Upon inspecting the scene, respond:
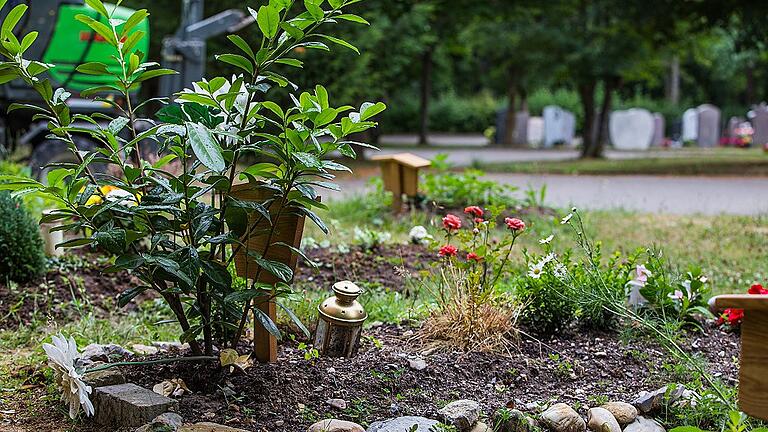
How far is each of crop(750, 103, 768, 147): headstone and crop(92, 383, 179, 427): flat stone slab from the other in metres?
27.4

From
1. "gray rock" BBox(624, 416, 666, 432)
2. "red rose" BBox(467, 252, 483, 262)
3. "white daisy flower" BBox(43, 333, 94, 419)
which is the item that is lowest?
"gray rock" BBox(624, 416, 666, 432)

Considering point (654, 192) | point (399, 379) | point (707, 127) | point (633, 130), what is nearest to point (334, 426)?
point (399, 379)

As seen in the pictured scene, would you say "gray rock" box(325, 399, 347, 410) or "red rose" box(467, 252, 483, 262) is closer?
"gray rock" box(325, 399, 347, 410)

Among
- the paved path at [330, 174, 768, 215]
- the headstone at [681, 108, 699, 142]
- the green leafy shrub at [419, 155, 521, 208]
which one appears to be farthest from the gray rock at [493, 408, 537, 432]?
the headstone at [681, 108, 699, 142]

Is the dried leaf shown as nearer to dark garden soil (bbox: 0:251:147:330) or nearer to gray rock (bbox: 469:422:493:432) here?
gray rock (bbox: 469:422:493:432)

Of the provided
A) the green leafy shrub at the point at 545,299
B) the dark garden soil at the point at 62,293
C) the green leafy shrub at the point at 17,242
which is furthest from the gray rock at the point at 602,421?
the green leafy shrub at the point at 17,242

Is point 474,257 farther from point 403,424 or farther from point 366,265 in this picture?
point 366,265

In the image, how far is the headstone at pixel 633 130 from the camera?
28297 mm

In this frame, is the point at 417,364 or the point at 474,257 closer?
the point at 417,364

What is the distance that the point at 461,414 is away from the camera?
294cm

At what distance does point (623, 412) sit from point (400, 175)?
4309 mm

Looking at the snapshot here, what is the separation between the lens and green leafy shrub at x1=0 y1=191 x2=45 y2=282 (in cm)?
467

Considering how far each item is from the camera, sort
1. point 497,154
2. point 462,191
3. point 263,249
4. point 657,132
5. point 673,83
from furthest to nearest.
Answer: point 673,83
point 657,132
point 497,154
point 462,191
point 263,249

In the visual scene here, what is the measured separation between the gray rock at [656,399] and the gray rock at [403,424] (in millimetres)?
778
